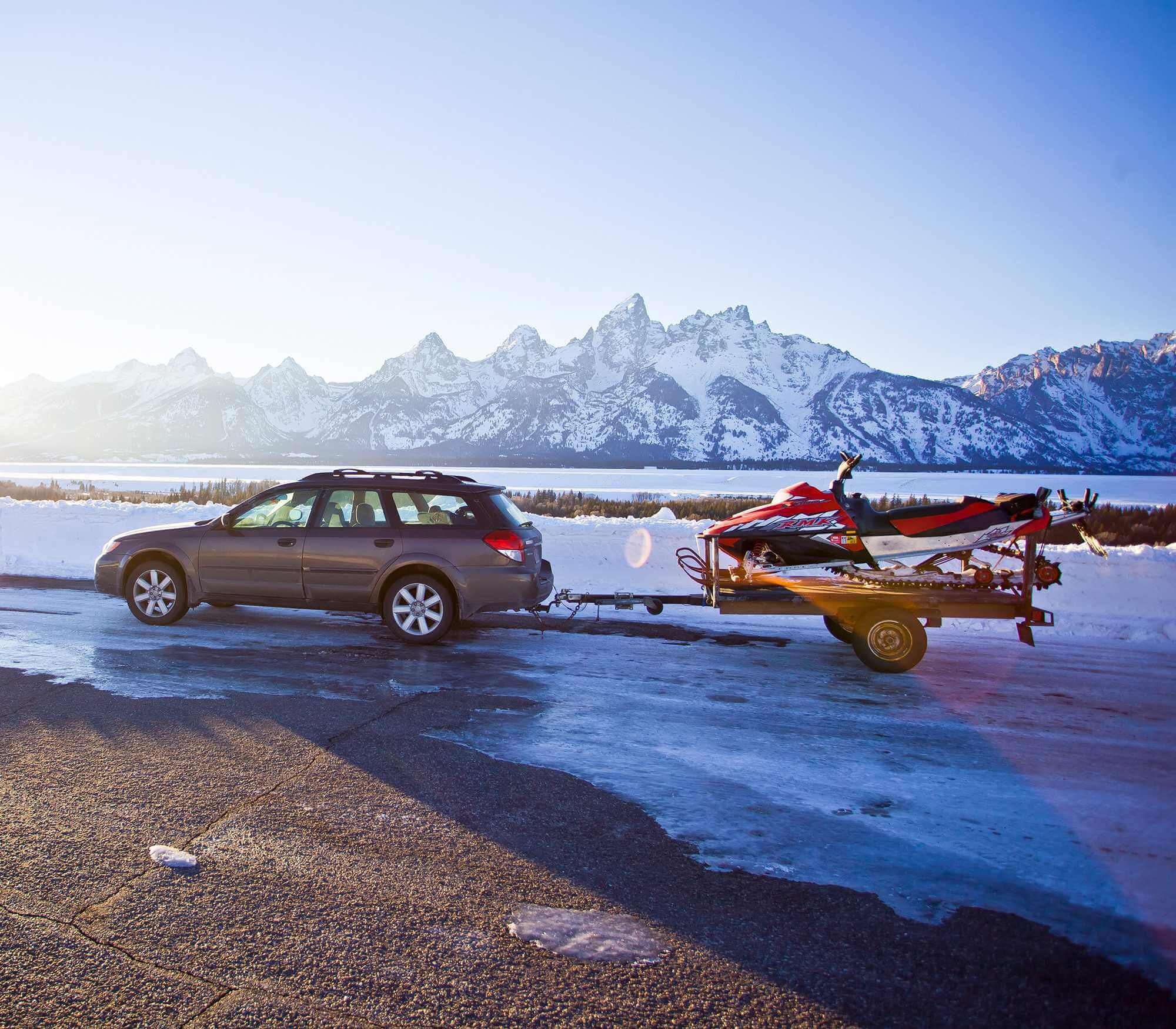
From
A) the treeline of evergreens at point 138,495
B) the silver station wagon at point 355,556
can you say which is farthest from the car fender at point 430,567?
the treeline of evergreens at point 138,495

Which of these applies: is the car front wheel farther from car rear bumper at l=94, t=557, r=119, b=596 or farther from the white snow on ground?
the white snow on ground

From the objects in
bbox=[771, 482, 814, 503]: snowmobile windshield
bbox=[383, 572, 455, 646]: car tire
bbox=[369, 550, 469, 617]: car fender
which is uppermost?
bbox=[771, 482, 814, 503]: snowmobile windshield

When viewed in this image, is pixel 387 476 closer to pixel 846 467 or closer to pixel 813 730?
pixel 846 467

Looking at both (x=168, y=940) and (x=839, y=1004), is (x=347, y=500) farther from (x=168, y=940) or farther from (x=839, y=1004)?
(x=839, y=1004)

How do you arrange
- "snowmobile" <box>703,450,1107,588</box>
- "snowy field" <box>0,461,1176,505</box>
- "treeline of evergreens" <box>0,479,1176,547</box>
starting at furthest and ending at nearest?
"snowy field" <box>0,461,1176,505</box> → "treeline of evergreens" <box>0,479,1176,547</box> → "snowmobile" <box>703,450,1107,588</box>

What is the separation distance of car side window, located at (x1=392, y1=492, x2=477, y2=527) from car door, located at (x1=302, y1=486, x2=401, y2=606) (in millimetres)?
186

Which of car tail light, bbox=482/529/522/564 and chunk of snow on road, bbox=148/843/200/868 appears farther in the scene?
car tail light, bbox=482/529/522/564

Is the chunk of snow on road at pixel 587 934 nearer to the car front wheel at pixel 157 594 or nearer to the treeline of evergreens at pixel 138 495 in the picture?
the car front wheel at pixel 157 594

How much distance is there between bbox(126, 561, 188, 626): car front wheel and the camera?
28.4 ft

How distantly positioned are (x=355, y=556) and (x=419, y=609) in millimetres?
844

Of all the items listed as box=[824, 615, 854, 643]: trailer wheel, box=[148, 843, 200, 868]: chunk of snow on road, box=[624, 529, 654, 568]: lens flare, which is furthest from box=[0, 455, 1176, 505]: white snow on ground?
box=[148, 843, 200, 868]: chunk of snow on road

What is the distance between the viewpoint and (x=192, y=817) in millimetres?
3965

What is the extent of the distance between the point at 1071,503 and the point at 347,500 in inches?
263

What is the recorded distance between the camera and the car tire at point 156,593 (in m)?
8.66
